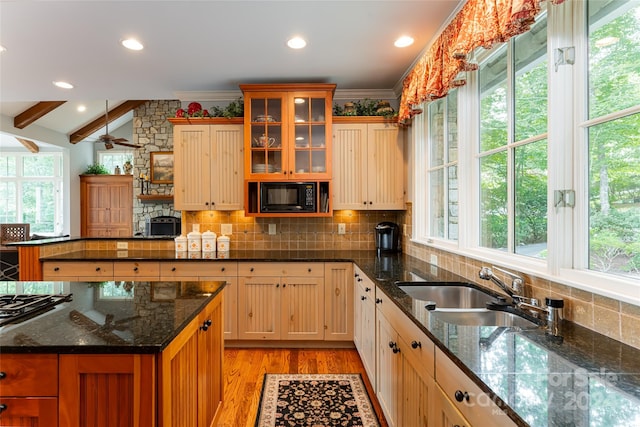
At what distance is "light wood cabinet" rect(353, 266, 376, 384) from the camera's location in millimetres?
2338

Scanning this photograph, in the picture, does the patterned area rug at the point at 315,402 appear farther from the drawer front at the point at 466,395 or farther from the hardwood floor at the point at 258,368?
the drawer front at the point at 466,395

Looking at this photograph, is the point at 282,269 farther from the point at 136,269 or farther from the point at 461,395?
the point at 461,395

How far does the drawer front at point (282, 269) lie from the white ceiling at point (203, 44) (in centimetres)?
181

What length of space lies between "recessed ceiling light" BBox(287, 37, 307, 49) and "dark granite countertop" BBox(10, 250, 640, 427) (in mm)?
2092

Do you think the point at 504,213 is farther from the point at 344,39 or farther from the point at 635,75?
the point at 344,39

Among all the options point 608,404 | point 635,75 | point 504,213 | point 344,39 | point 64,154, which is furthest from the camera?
point 64,154

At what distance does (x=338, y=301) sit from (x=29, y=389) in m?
2.35

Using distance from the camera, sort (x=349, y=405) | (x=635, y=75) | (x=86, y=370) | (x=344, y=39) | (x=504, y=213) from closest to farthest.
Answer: (x=86, y=370) < (x=635, y=75) < (x=504, y=213) < (x=349, y=405) < (x=344, y=39)

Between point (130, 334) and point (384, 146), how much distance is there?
2.88 m

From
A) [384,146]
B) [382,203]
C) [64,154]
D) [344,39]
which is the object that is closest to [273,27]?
[344,39]

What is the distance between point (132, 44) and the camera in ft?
8.70

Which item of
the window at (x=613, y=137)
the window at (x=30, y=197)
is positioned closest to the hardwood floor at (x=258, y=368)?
the window at (x=613, y=137)

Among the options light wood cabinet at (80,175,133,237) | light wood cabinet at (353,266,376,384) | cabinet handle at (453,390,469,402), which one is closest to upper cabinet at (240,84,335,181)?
light wood cabinet at (353,266,376,384)

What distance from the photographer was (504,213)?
1991 mm
